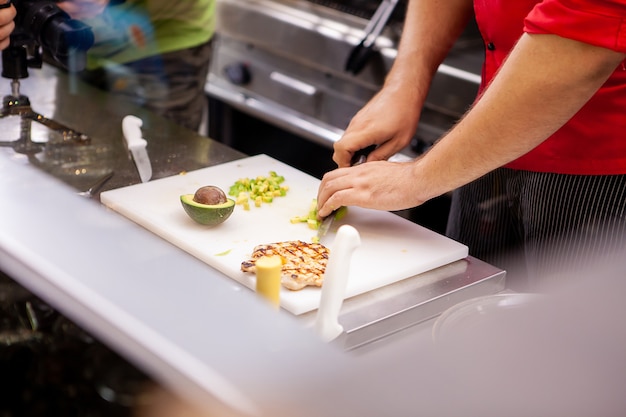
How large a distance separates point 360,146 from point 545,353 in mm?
1061

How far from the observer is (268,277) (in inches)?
36.2

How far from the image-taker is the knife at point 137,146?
186 centimetres

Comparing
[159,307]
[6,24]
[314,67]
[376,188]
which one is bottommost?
[314,67]

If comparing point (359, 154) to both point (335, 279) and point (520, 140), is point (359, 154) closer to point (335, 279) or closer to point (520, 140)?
point (520, 140)

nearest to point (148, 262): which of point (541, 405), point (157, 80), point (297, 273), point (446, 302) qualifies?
point (541, 405)

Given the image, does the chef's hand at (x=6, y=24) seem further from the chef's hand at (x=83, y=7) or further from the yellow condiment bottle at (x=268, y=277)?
the yellow condiment bottle at (x=268, y=277)

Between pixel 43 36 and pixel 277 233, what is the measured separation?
713mm

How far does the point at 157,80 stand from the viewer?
264cm

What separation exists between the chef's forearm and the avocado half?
366 millimetres

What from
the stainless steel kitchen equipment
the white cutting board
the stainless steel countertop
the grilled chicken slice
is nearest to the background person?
the stainless steel kitchen equipment

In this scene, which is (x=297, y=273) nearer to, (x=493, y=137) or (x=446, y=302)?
(x=446, y=302)

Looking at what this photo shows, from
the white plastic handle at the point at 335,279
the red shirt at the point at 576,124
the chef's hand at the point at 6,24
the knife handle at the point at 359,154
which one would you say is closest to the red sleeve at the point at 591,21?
the red shirt at the point at 576,124

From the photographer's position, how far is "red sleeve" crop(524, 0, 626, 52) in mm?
1219

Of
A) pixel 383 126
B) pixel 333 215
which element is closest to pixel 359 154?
pixel 383 126
